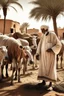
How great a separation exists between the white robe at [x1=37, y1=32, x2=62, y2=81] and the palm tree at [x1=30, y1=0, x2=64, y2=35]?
1334 centimetres

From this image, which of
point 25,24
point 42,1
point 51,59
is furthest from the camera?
point 25,24

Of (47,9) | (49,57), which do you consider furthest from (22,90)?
(47,9)

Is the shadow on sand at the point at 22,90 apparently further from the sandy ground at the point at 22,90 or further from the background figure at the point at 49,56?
the background figure at the point at 49,56

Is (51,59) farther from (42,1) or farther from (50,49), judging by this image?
(42,1)

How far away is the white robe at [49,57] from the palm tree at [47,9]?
1334cm

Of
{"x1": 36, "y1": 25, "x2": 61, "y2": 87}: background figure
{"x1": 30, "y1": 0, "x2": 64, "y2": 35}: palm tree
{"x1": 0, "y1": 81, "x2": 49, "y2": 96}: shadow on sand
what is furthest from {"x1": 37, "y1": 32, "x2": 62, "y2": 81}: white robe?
{"x1": 30, "y1": 0, "x2": 64, "y2": 35}: palm tree

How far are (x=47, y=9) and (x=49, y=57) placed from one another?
1390cm

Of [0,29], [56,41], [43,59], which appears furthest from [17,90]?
[0,29]

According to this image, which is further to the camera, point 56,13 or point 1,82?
point 56,13

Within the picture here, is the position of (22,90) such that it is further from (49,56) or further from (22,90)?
(49,56)

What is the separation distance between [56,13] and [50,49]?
14075 millimetres

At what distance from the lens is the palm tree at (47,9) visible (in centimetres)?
2105

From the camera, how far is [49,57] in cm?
802

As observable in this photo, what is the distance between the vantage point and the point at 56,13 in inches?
853
